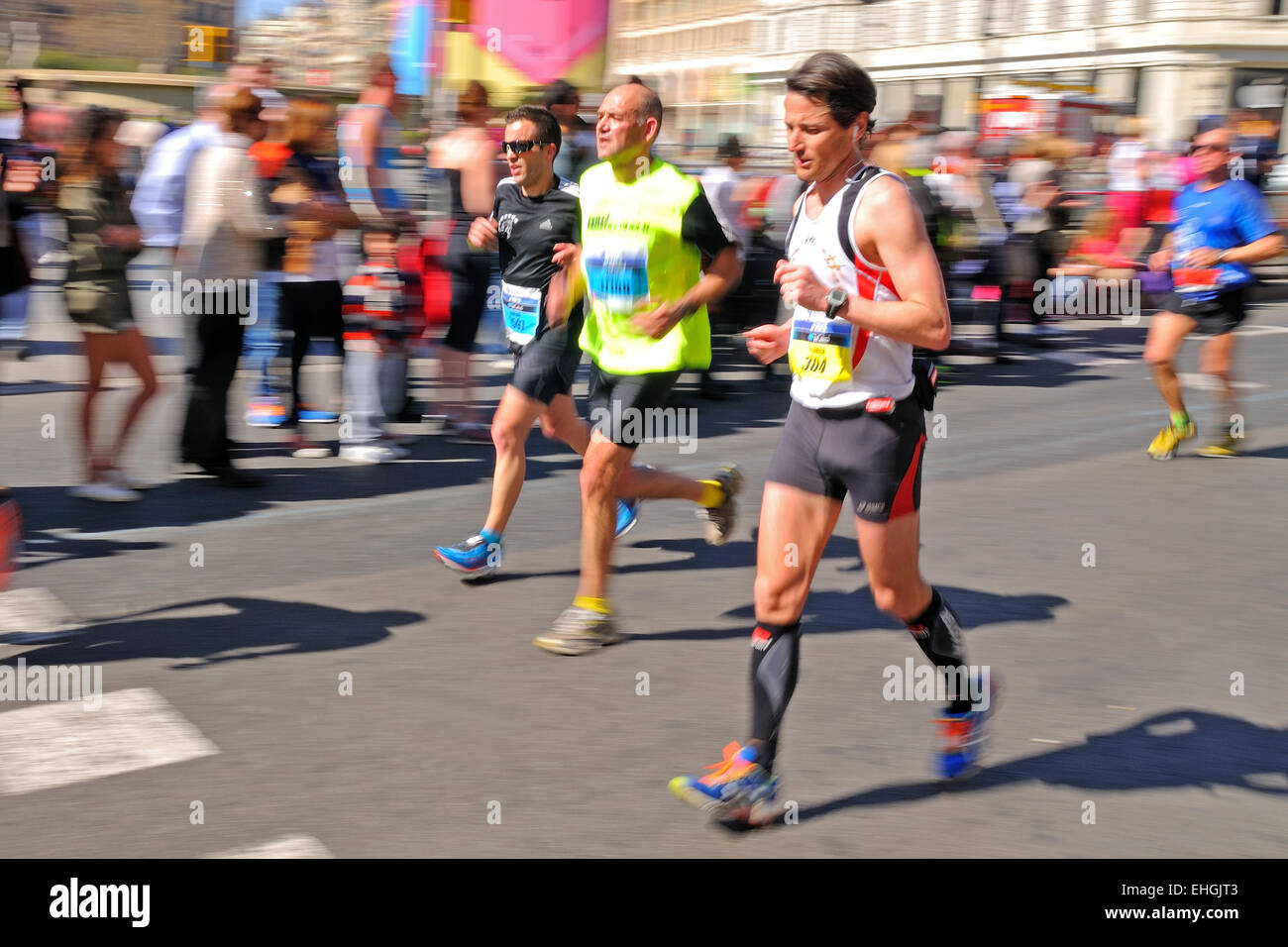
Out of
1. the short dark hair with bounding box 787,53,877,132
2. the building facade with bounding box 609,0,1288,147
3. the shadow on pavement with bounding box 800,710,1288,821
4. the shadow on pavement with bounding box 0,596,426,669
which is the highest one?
the building facade with bounding box 609,0,1288,147

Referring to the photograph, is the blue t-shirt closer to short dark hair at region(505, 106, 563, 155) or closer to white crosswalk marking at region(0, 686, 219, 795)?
short dark hair at region(505, 106, 563, 155)

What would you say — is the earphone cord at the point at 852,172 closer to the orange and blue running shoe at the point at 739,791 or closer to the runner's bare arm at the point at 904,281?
the runner's bare arm at the point at 904,281

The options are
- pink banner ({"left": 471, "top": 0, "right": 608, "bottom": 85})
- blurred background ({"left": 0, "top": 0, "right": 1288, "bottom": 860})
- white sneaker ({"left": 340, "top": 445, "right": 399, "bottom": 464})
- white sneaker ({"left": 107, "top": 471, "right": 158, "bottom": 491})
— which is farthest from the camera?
pink banner ({"left": 471, "top": 0, "right": 608, "bottom": 85})

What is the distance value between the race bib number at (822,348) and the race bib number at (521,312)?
2.50 metres

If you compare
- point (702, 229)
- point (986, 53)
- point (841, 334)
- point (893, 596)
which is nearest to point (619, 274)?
point (702, 229)

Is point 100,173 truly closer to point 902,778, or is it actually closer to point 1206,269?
point 902,778

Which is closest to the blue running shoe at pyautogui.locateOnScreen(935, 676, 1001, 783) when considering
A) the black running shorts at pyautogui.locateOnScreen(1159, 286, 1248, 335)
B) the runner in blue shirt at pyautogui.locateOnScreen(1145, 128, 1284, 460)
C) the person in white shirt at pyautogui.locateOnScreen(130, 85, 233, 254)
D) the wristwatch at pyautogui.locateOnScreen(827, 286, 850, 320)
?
the wristwatch at pyautogui.locateOnScreen(827, 286, 850, 320)

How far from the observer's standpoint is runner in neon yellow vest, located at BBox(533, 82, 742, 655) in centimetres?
539

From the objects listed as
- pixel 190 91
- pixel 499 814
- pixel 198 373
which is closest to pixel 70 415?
pixel 198 373

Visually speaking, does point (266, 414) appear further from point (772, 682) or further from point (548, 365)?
point (772, 682)

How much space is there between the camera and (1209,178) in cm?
911

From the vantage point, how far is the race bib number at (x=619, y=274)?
5457mm

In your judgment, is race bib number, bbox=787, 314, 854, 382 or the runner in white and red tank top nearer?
the runner in white and red tank top

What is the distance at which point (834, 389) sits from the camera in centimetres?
400
